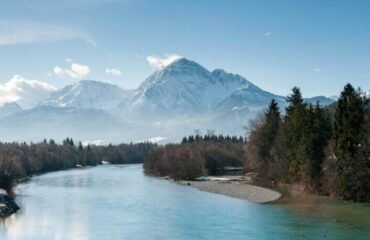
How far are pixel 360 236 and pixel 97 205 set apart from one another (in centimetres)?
4162

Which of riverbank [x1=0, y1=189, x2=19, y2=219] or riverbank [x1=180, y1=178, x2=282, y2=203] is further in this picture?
riverbank [x1=180, y1=178, x2=282, y2=203]

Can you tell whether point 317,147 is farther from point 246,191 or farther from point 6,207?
point 6,207

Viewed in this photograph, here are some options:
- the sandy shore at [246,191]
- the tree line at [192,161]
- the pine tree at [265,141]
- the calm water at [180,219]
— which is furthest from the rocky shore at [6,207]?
the tree line at [192,161]

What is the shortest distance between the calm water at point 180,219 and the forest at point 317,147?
582 cm

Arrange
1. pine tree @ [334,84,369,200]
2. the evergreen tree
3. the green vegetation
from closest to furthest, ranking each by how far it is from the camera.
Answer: pine tree @ [334,84,369,200], the evergreen tree, the green vegetation

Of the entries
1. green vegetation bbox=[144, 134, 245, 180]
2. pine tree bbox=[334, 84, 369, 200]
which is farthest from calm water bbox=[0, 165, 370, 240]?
green vegetation bbox=[144, 134, 245, 180]

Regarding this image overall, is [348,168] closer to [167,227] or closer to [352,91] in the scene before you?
[352,91]

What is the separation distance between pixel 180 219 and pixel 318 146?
35984 mm

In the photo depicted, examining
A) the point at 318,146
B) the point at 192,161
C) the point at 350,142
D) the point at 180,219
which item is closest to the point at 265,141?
the point at 318,146

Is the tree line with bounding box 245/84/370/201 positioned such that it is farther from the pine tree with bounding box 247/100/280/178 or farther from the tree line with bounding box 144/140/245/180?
the tree line with bounding box 144/140/245/180

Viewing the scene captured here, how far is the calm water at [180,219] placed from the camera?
55531mm

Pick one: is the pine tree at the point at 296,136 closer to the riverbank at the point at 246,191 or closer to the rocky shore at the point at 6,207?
the riverbank at the point at 246,191

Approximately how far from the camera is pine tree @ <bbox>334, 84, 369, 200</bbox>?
79562 millimetres

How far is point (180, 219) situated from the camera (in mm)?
66188
